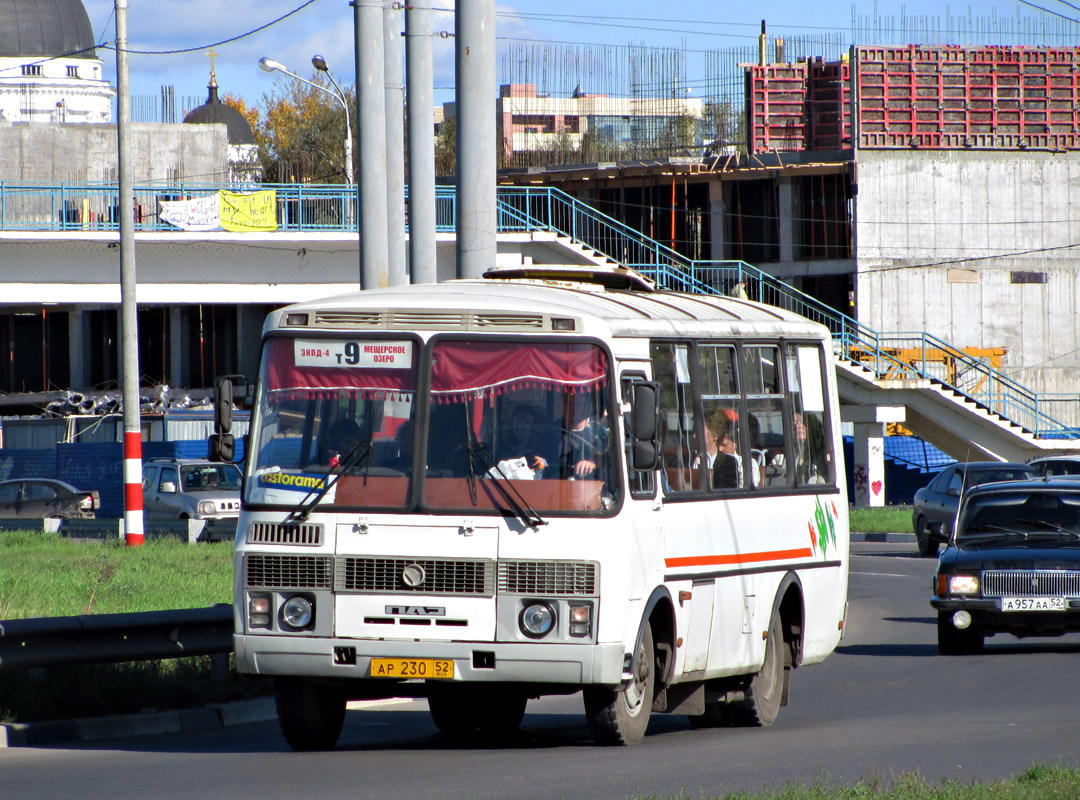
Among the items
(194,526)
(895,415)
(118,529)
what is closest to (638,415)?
(194,526)

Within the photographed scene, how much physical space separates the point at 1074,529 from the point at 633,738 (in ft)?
27.2

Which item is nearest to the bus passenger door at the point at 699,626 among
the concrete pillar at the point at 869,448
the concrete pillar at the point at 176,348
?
the concrete pillar at the point at 869,448

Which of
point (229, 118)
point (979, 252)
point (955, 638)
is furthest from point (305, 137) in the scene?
point (955, 638)

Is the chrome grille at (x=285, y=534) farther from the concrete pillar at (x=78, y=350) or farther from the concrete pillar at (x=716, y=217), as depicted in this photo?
the concrete pillar at (x=78, y=350)

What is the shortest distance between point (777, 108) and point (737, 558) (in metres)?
45.9

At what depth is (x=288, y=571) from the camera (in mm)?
9250

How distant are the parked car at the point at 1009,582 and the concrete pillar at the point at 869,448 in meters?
27.1

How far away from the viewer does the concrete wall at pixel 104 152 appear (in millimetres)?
62938

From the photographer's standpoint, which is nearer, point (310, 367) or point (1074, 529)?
point (310, 367)

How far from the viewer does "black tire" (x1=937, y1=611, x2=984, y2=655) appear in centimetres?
1577

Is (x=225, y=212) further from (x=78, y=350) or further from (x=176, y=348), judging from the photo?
(x=78, y=350)

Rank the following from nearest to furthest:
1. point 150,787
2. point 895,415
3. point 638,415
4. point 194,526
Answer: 1. point 150,787
2. point 638,415
3. point 194,526
4. point 895,415

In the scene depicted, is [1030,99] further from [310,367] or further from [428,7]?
[310,367]

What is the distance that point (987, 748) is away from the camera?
9.45 metres
